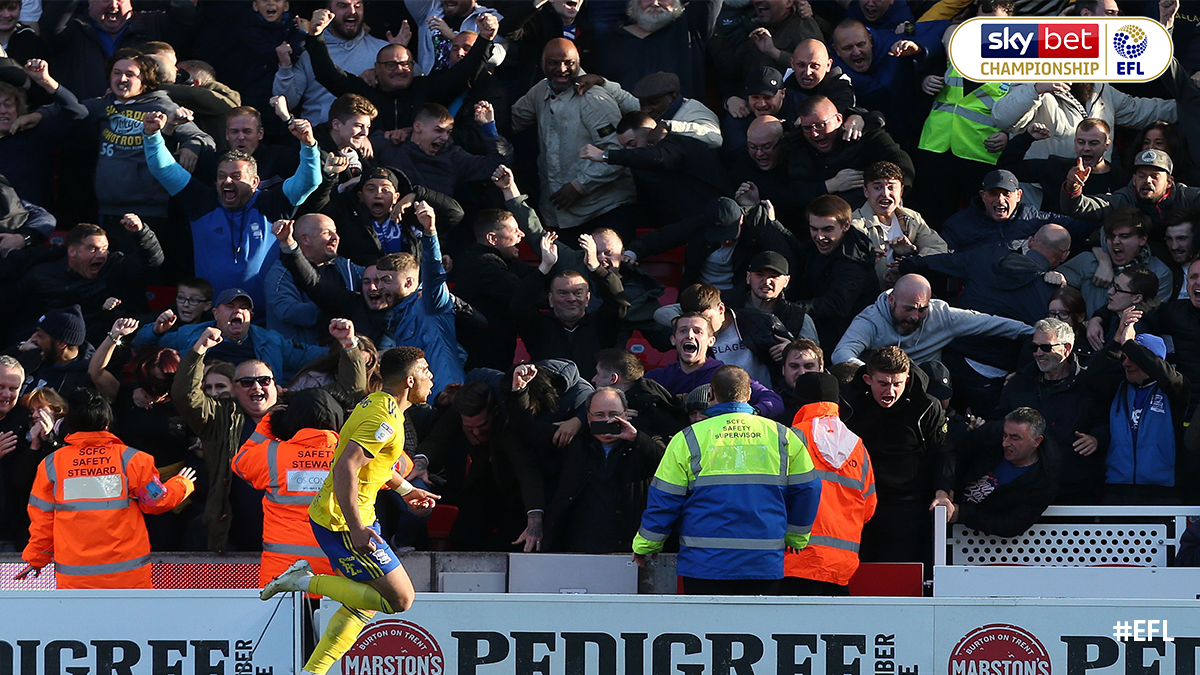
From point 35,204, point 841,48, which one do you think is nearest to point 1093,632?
point 841,48

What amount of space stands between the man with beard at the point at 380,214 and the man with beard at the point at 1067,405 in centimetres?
400

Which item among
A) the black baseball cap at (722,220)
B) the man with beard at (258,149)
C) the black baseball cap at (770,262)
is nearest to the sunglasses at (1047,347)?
the black baseball cap at (770,262)

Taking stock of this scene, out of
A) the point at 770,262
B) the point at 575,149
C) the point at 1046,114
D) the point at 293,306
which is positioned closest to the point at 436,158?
the point at 575,149

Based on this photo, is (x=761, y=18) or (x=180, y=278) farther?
(x=761, y=18)

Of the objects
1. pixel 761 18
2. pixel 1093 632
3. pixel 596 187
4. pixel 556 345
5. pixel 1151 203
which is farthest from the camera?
pixel 761 18

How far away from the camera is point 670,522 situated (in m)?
7.12

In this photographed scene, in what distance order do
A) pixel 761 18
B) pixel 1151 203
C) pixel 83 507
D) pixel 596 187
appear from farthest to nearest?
pixel 761 18, pixel 596 187, pixel 1151 203, pixel 83 507

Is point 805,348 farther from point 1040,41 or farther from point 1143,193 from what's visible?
point 1040,41

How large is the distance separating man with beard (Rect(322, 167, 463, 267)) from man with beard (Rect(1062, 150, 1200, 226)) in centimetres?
429

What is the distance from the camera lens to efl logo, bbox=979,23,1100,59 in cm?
1127

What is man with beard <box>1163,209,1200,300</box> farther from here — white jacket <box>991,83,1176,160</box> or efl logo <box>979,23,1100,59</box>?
efl logo <box>979,23,1100,59</box>

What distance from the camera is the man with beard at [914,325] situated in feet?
30.5

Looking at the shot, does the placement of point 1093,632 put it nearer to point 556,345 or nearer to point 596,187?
point 556,345

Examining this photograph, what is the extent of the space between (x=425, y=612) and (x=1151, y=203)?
6198mm
